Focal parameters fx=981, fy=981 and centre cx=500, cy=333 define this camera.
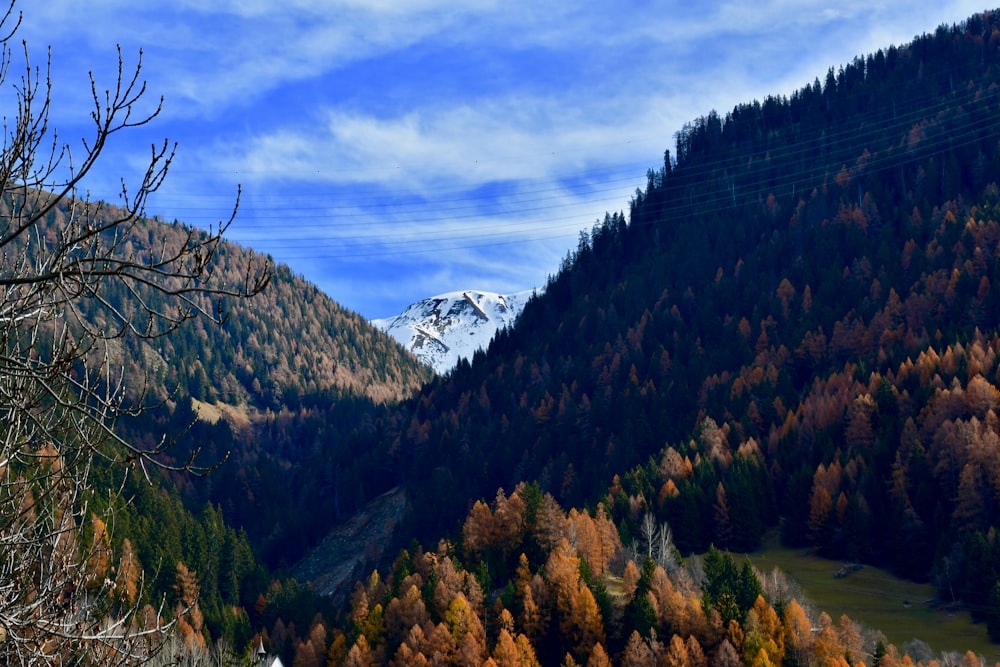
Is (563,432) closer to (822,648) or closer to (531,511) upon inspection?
(531,511)

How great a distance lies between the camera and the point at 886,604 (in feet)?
312

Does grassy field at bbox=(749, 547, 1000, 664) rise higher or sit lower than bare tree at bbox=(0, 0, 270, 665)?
lower

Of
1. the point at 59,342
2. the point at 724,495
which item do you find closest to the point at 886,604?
the point at 724,495

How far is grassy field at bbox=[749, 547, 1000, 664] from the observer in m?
84.3

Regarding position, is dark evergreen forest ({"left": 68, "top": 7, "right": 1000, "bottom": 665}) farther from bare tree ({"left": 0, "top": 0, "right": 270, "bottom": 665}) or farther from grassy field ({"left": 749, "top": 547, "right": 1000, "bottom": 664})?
bare tree ({"left": 0, "top": 0, "right": 270, "bottom": 665})

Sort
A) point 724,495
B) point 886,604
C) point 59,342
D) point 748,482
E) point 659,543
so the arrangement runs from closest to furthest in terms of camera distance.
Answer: point 59,342
point 886,604
point 659,543
point 724,495
point 748,482

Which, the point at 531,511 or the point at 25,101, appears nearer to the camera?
the point at 25,101

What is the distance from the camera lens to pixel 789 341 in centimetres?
17562

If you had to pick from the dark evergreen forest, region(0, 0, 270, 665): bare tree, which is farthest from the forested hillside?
region(0, 0, 270, 665): bare tree

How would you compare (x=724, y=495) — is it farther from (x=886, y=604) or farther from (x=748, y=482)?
(x=886, y=604)

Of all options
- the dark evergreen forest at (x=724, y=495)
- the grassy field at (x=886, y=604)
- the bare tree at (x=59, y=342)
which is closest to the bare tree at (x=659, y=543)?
the dark evergreen forest at (x=724, y=495)

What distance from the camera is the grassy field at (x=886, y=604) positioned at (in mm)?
84312

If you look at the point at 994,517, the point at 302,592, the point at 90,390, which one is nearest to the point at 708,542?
the point at 994,517

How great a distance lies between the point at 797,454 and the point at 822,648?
58.3 metres
